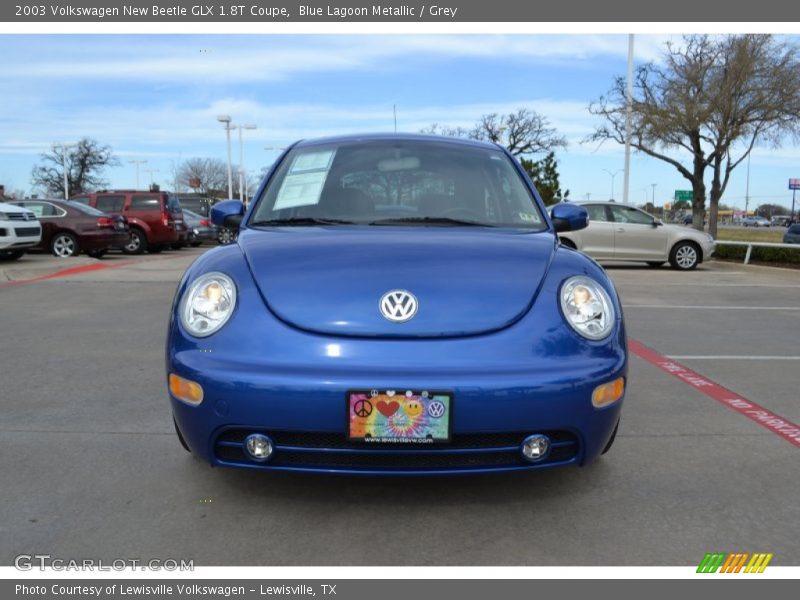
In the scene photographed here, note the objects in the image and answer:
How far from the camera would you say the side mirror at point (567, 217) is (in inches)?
150

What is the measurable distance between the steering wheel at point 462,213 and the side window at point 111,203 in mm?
18047

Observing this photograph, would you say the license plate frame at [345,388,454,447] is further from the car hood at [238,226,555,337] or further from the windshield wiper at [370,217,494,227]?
the windshield wiper at [370,217,494,227]

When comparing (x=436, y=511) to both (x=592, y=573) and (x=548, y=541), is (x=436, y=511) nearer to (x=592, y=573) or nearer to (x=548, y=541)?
(x=548, y=541)

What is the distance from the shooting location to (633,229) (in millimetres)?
14898

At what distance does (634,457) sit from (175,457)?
214cm

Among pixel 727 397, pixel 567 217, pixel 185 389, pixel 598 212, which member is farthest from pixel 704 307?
pixel 185 389

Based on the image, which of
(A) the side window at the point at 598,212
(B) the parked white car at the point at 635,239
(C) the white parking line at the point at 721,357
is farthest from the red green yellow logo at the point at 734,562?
(A) the side window at the point at 598,212

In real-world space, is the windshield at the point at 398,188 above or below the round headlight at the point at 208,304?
above

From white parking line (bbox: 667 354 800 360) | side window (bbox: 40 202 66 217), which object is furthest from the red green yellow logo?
side window (bbox: 40 202 66 217)

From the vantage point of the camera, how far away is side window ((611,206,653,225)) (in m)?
14.9

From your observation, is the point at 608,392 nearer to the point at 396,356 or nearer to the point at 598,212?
the point at 396,356

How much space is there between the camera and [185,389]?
2467mm

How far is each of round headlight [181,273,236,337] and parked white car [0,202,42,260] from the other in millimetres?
12475

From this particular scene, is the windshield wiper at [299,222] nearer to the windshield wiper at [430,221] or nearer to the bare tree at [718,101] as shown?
the windshield wiper at [430,221]
